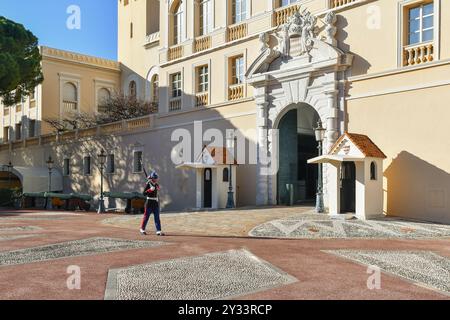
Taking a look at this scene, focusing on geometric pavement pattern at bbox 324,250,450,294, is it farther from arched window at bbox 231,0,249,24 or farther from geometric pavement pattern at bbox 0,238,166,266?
arched window at bbox 231,0,249,24

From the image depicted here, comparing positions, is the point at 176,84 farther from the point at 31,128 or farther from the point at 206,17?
the point at 31,128

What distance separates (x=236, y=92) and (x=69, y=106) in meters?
22.4

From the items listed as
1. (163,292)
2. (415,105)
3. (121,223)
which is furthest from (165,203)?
(163,292)

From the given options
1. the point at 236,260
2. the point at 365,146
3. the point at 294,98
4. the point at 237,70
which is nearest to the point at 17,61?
the point at 237,70

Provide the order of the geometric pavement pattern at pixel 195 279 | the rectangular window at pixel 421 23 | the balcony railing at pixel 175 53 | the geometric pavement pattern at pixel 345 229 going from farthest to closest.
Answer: the balcony railing at pixel 175 53, the rectangular window at pixel 421 23, the geometric pavement pattern at pixel 345 229, the geometric pavement pattern at pixel 195 279

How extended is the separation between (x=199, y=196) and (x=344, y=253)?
41.5 ft

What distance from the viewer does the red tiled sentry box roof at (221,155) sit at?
2162 centimetres

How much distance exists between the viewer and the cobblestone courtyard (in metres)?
6.85

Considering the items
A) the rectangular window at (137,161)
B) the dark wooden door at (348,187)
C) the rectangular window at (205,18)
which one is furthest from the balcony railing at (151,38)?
the dark wooden door at (348,187)

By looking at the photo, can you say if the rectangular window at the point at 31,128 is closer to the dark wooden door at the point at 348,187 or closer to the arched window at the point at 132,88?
the arched window at the point at 132,88

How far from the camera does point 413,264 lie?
8914 millimetres

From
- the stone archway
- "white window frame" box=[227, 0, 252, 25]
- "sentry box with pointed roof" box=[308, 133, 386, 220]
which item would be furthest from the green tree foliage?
"sentry box with pointed roof" box=[308, 133, 386, 220]

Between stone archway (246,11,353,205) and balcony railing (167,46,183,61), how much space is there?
6231mm

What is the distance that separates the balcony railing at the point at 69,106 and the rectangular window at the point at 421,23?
30522mm
